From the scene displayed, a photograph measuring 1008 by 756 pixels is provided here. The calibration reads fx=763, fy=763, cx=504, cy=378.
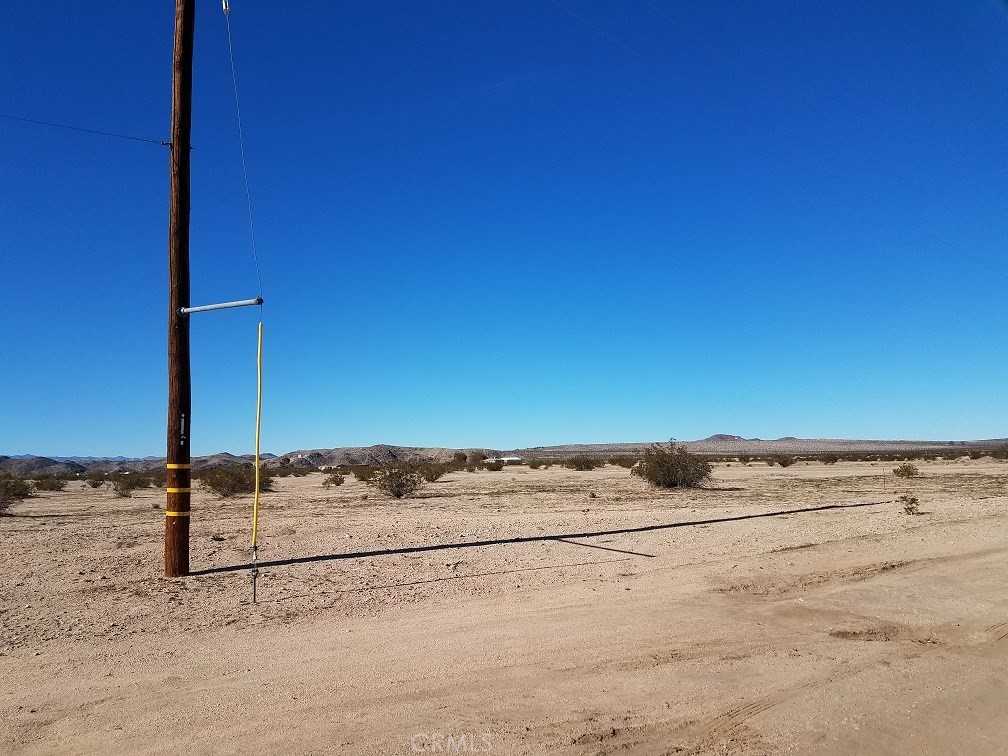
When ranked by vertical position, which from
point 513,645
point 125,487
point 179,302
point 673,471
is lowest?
point 513,645

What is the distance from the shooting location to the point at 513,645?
286 inches

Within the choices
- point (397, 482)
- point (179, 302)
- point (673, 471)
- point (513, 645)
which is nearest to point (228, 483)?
point (397, 482)

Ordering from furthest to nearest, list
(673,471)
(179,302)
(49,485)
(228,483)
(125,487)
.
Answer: (49,485) → (125,487) → (228,483) → (673,471) → (179,302)

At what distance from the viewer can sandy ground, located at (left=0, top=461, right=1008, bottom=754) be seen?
17.1 ft

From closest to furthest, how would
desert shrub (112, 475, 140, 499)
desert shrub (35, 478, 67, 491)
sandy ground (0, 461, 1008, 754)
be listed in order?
sandy ground (0, 461, 1008, 754) < desert shrub (112, 475, 140, 499) < desert shrub (35, 478, 67, 491)

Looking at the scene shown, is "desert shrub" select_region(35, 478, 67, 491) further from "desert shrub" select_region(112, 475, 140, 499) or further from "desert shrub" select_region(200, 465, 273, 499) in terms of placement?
"desert shrub" select_region(200, 465, 273, 499)

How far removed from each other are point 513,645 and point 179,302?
7.18 meters

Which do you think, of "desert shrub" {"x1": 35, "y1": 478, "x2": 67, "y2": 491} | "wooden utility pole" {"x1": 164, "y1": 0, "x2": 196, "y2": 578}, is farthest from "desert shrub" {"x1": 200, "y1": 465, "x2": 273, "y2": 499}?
"wooden utility pole" {"x1": 164, "y1": 0, "x2": 196, "y2": 578}

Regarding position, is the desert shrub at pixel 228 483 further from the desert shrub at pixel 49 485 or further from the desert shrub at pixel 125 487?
the desert shrub at pixel 49 485

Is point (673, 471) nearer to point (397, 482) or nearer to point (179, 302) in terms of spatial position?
point (397, 482)

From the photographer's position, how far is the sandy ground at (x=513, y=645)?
522 centimetres

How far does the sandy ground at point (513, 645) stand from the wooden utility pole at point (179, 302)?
2.79 ft

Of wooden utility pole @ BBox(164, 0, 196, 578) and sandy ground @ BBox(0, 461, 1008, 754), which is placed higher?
Result: wooden utility pole @ BBox(164, 0, 196, 578)

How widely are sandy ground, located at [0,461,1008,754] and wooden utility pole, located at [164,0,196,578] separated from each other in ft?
2.79
